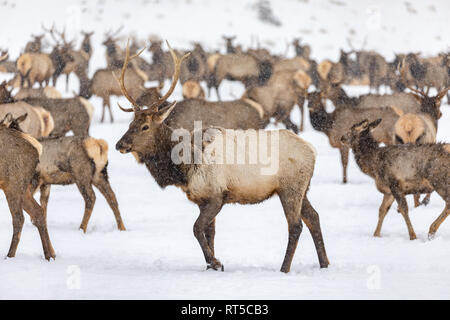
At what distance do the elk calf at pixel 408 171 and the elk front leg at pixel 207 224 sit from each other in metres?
2.13

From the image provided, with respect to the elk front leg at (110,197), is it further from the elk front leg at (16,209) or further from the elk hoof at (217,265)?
the elk hoof at (217,265)

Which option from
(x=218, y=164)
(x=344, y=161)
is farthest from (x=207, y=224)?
(x=344, y=161)

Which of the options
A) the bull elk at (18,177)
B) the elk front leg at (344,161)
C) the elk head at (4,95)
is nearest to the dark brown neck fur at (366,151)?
the elk front leg at (344,161)

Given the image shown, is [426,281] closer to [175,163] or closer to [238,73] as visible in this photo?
[175,163]

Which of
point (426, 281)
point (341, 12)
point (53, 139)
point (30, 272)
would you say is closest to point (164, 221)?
point (53, 139)

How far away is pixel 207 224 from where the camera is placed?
481 centimetres

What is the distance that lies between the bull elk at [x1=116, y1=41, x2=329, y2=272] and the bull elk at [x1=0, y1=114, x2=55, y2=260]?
0.71 metres

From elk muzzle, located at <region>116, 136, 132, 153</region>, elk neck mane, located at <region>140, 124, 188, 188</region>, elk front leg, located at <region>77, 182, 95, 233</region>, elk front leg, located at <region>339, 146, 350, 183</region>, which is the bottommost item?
elk front leg, located at <region>339, 146, 350, 183</region>

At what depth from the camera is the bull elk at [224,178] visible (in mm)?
4879

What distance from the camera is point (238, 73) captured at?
17562 millimetres

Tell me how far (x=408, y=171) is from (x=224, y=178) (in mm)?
2149

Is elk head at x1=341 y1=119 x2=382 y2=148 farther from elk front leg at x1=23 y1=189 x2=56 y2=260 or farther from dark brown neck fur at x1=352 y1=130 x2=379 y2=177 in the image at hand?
elk front leg at x1=23 y1=189 x2=56 y2=260

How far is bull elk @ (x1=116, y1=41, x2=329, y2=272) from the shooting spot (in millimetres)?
4879

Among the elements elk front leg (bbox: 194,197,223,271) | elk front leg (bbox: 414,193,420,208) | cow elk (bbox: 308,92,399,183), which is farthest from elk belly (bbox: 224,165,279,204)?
cow elk (bbox: 308,92,399,183)
